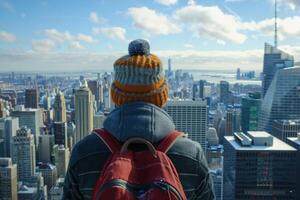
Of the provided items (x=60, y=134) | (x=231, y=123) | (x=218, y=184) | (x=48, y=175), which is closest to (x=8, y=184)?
(x=48, y=175)

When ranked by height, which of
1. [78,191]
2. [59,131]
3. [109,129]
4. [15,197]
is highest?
[109,129]

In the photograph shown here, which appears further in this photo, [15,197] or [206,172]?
[15,197]

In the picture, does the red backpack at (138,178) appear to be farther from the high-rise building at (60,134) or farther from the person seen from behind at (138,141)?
the high-rise building at (60,134)

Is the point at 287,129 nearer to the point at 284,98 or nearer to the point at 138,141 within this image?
the point at 284,98

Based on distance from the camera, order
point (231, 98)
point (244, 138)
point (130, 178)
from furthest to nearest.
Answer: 1. point (231, 98)
2. point (244, 138)
3. point (130, 178)

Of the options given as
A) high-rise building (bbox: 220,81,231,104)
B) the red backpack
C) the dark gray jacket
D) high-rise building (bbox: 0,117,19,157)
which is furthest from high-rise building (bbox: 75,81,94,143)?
the red backpack

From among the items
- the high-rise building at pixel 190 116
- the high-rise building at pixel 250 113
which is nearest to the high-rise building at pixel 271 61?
the high-rise building at pixel 250 113

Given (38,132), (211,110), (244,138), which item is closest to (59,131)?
(38,132)

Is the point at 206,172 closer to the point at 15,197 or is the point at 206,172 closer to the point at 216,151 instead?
the point at 15,197
